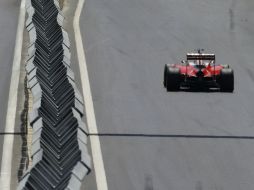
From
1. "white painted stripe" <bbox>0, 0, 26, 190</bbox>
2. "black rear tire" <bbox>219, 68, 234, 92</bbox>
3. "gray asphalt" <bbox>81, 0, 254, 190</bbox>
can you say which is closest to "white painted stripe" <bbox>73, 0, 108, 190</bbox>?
"gray asphalt" <bbox>81, 0, 254, 190</bbox>

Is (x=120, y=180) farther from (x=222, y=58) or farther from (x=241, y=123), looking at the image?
(x=222, y=58)

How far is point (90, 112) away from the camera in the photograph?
33.3m

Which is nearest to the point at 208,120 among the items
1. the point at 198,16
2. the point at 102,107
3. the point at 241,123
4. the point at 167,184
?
the point at 241,123

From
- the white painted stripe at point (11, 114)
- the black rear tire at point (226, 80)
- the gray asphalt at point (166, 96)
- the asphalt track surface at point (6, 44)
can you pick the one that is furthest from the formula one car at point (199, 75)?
the asphalt track surface at point (6, 44)

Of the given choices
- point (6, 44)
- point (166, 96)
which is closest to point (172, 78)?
point (166, 96)

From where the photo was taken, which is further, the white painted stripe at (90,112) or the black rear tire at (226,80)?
A: the black rear tire at (226,80)

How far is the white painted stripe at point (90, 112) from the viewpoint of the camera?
27281mm

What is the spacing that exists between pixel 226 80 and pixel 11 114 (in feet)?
23.6

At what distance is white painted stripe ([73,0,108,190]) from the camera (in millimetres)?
27281

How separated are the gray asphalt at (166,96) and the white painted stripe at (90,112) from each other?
20cm

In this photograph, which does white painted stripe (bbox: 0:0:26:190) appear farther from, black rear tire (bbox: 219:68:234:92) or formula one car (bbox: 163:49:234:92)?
black rear tire (bbox: 219:68:234:92)

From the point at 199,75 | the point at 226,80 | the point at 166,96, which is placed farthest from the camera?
the point at 166,96

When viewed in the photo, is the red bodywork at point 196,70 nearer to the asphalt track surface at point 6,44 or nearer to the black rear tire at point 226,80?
the black rear tire at point 226,80

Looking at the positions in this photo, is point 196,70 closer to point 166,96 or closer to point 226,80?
point 226,80
